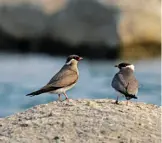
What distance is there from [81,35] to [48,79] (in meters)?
8.08

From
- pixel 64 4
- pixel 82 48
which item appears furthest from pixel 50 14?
pixel 82 48

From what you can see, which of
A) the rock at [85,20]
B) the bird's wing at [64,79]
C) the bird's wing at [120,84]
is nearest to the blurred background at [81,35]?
the rock at [85,20]

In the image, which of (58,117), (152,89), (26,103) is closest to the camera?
(58,117)

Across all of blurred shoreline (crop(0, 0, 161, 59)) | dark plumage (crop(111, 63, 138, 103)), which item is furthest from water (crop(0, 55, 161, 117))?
dark plumage (crop(111, 63, 138, 103))

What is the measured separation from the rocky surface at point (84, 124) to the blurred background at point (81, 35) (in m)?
16.2

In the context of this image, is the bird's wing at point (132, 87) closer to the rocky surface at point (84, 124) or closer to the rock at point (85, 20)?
the rocky surface at point (84, 124)

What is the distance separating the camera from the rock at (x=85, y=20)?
103ft

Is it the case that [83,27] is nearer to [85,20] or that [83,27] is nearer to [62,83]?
[85,20]

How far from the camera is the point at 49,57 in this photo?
30.6 m

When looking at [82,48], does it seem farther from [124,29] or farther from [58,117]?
[58,117]

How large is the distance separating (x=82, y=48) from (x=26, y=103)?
11.4 metres

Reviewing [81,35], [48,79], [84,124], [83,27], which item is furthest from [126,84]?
[83,27]

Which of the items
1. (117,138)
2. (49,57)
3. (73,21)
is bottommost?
(117,138)

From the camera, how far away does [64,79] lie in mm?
10461
